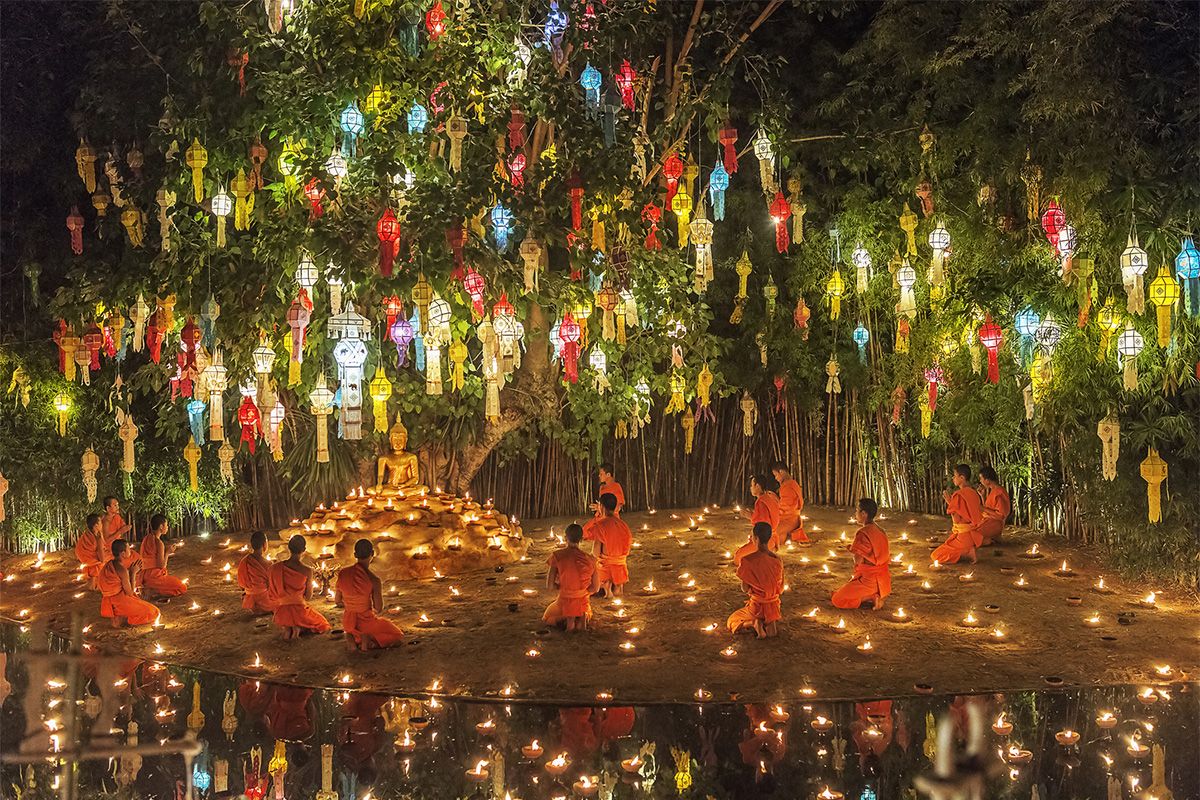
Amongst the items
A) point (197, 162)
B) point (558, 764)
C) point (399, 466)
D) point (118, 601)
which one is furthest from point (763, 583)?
point (197, 162)

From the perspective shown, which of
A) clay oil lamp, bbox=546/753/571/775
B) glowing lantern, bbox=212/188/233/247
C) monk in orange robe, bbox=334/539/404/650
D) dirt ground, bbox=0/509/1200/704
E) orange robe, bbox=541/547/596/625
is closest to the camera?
clay oil lamp, bbox=546/753/571/775

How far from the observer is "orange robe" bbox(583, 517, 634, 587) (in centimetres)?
700

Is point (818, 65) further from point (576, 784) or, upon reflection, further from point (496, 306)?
point (576, 784)

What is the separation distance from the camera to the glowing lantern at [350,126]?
688 centimetres

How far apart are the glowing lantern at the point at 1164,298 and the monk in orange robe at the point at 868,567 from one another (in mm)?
1967

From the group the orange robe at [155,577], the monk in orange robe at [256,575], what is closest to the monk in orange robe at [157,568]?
the orange robe at [155,577]

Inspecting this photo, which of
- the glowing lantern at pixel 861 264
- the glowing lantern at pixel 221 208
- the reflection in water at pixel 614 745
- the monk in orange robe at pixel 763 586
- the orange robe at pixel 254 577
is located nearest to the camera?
the reflection in water at pixel 614 745

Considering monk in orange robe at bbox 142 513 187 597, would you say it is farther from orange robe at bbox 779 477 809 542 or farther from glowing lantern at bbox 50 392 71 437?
orange robe at bbox 779 477 809 542

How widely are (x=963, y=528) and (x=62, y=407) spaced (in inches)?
308

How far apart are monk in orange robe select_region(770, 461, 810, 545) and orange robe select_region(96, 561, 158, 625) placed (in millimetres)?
4862

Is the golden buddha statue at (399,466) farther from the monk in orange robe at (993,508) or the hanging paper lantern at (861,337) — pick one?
the monk in orange robe at (993,508)

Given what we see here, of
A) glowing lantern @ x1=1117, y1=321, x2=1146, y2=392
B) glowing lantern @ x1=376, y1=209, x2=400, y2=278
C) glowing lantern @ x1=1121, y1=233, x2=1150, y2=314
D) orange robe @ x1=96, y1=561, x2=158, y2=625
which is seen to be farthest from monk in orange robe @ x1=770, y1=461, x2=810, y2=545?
orange robe @ x1=96, y1=561, x2=158, y2=625

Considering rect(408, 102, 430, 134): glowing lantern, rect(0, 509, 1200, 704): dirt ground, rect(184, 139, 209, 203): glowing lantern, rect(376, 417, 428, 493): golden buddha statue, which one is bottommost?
rect(0, 509, 1200, 704): dirt ground

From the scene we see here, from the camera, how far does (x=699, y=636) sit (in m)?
6.00
